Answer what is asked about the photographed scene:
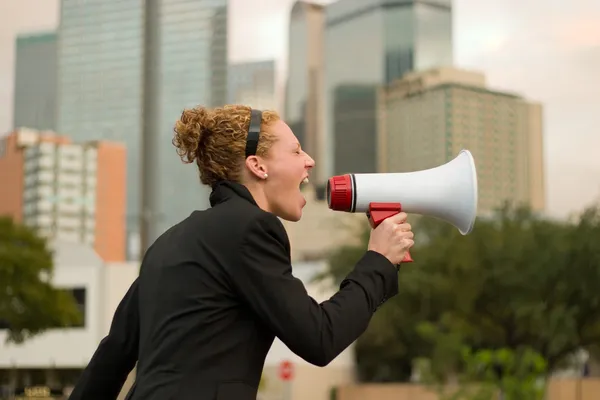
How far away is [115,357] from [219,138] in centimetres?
58

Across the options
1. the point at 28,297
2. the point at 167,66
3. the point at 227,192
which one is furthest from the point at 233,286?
the point at 167,66

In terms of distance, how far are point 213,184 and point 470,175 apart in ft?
2.05

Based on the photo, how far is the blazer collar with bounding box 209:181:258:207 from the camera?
263 cm

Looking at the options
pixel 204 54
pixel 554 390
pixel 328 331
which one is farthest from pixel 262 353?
pixel 204 54

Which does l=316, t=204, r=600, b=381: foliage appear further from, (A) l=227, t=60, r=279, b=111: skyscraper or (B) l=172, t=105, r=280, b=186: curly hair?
(A) l=227, t=60, r=279, b=111: skyscraper

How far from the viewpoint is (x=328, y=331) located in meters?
2.45

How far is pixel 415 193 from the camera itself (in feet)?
8.93

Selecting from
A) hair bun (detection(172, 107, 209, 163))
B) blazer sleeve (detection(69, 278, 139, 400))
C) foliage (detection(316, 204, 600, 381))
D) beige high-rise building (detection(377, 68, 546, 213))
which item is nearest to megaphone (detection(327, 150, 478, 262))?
hair bun (detection(172, 107, 209, 163))

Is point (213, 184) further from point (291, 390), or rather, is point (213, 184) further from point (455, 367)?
point (291, 390)

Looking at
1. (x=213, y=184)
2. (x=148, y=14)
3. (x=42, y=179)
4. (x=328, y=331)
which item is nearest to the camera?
(x=328, y=331)

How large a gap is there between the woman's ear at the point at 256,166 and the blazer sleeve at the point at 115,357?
0.39m

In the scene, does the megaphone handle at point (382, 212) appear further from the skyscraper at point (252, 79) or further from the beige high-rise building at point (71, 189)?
the skyscraper at point (252, 79)

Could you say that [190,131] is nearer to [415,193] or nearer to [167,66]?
[415,193]

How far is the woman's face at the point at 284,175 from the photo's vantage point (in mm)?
2648
